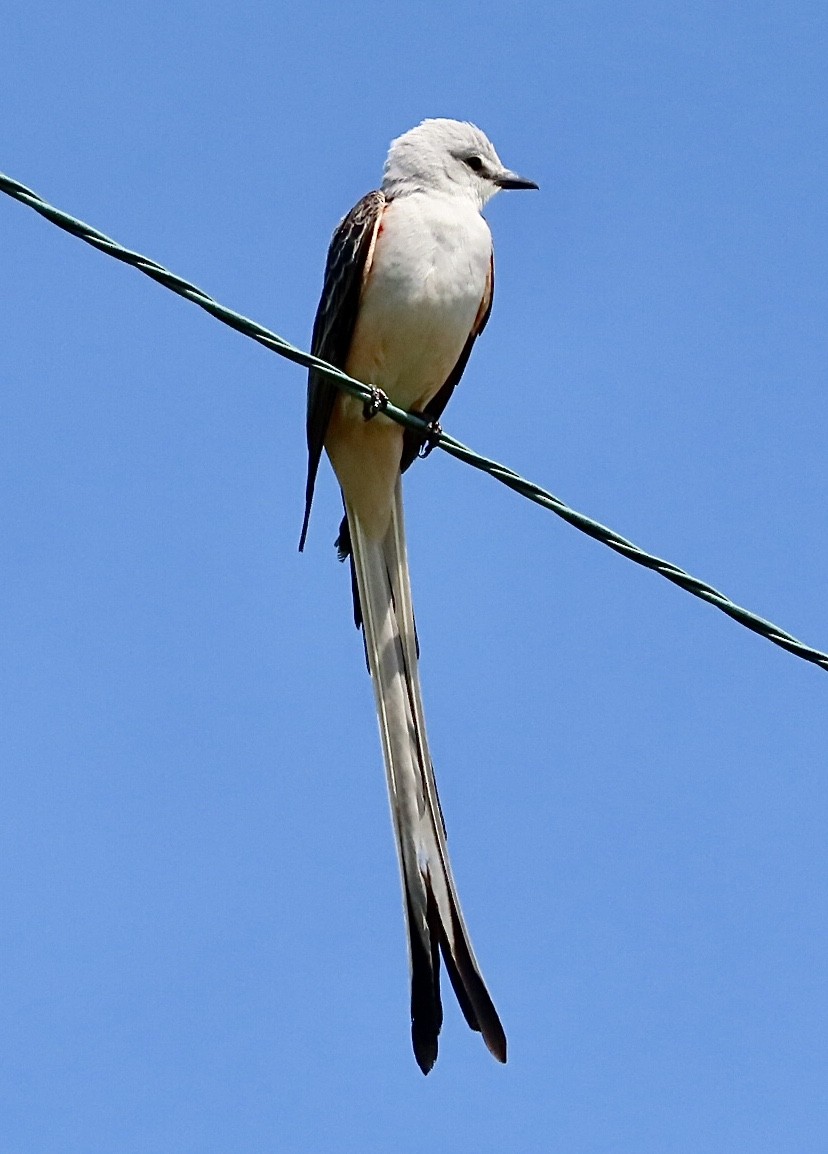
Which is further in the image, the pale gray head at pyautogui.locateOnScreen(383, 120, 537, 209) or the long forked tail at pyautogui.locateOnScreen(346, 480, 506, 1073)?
the pale gray head at pyautogui.locateOnScreen(383, 120, 537, 209)

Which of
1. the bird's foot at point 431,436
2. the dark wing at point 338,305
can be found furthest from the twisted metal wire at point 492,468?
the dark wing at point 338,305

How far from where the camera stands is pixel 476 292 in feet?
19.0

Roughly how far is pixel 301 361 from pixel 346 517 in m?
2.11

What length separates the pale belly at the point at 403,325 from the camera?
5.64 metres

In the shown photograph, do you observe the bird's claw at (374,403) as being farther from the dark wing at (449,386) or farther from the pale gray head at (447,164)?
the pale gray head at (447,164)

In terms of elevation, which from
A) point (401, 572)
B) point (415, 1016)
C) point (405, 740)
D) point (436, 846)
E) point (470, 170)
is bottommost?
point (415, 1016)

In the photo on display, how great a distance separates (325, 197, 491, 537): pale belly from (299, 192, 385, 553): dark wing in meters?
0.04

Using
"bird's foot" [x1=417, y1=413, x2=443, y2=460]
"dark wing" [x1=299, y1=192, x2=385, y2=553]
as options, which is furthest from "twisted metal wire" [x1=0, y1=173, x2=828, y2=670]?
"dark wing" [x1=299, y1=192, x2=385, y2=553]

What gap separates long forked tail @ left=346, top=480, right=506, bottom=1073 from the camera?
170 inches

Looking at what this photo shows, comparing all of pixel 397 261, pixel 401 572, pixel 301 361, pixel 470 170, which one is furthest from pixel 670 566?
pixel 470 170

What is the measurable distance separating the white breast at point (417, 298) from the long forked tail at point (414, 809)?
0.53 meters

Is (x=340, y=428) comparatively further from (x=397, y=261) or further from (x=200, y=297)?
(x=200, y=297)

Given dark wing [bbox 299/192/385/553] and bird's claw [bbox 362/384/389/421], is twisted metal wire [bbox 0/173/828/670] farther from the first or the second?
dark wing [bbox 299/192/385/553]

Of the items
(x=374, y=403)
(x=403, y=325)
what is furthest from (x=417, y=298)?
(x=374, y=403)
